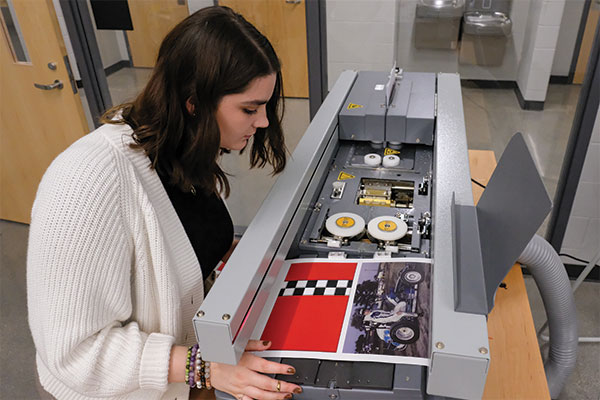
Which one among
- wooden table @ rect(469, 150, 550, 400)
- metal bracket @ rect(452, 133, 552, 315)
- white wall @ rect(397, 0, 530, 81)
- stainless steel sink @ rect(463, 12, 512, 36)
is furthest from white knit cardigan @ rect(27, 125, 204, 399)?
stainless steel sink @ rect(463, 12, 512, 36)

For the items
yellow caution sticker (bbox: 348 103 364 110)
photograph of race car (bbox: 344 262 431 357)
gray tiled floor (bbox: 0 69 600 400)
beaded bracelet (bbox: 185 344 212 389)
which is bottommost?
gray tiled floor (bbox: 0 69 600 400)

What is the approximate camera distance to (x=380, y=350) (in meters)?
0.83

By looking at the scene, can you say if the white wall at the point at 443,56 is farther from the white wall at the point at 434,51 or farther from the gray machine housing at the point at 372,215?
the gray machine housing at the point at 372,215

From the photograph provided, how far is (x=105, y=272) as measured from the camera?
861 mm

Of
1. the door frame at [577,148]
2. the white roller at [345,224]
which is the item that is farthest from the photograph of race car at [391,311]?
the door frame at [577,148]

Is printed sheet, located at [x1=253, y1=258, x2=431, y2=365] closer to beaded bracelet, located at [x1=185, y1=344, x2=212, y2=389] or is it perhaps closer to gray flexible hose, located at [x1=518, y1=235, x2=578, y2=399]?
beaded bracelet, located at [x1=185, y1=344, x2=212, y2=389]

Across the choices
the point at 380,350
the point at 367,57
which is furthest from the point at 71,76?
the point at 380,350

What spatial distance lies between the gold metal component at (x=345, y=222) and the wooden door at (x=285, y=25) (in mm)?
1359

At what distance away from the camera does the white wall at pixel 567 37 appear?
1995 millimetres

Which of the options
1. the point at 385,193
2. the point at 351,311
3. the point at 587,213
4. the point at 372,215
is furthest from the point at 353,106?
the point at 587,213

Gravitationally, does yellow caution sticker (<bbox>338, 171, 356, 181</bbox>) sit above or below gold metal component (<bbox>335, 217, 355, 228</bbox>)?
below

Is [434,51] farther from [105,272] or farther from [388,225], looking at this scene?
[105,272]

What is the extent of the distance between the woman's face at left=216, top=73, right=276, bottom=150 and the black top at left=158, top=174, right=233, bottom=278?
16cm

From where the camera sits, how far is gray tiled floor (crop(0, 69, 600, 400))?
6.50 feet
